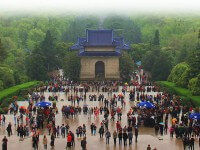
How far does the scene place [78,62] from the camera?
7450cm

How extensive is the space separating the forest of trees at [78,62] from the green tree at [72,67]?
9.6 inches

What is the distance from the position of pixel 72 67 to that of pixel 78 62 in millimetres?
1898

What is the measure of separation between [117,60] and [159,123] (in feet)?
140

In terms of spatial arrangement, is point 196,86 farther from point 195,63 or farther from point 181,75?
point 181,75

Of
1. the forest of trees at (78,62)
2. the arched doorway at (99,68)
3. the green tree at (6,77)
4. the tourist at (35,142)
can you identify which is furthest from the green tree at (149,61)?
the tourist at (35,142)

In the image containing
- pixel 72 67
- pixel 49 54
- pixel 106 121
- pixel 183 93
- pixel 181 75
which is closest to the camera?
pixel 106 121

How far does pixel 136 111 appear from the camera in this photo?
41.6 meters

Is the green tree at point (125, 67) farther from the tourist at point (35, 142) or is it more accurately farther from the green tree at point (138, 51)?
the tourist at point (35, 142)

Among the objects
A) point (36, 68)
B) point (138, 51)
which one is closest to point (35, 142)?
point (36, 68)

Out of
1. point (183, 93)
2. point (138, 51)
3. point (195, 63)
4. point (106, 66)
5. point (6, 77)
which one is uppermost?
point (138, 51)

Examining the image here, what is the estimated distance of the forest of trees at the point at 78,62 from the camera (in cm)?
5953

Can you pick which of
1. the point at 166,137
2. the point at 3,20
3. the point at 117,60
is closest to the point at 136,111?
the point at 166,137

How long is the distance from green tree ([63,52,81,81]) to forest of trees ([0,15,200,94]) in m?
0.24

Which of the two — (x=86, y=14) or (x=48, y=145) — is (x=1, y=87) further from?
(x=86, y=14)
